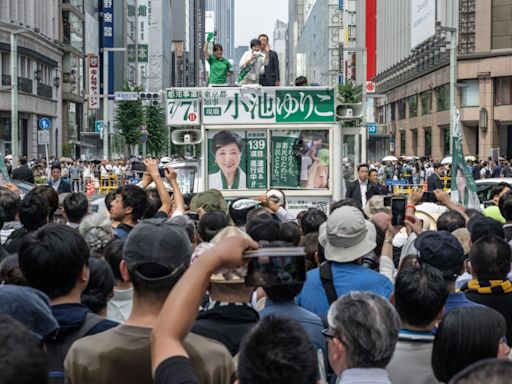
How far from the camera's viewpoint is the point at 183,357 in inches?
115

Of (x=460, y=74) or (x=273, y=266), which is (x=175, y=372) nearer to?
(x=273, y=266)

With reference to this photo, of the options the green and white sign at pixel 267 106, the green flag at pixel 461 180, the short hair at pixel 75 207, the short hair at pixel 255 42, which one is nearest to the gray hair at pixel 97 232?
the short hair at pixel 75 207

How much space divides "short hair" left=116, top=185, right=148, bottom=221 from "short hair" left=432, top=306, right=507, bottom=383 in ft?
13.4

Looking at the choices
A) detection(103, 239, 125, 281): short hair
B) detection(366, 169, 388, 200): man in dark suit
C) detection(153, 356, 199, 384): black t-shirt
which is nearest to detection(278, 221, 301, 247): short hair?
detection(103, 239, 125, 281): short hair

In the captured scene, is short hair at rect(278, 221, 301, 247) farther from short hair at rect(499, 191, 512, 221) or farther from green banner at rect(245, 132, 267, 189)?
green banner at rect(245, 132, 267, 189)

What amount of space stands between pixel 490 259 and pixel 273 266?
2483 mm

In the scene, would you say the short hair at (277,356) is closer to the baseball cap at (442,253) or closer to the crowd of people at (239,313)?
the crowd of people at (239,313)

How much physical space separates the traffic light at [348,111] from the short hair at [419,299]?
899 cm


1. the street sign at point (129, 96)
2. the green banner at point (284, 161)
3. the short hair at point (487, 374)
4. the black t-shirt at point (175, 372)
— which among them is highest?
the street sign at point (129, 96)

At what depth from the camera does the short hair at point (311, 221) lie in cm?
750

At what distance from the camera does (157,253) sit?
3.43 meters

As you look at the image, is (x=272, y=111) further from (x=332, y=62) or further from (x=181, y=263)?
(x=332, y=62)

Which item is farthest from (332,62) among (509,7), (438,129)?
(509,7)

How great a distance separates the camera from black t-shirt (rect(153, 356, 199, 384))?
2.86 metres
